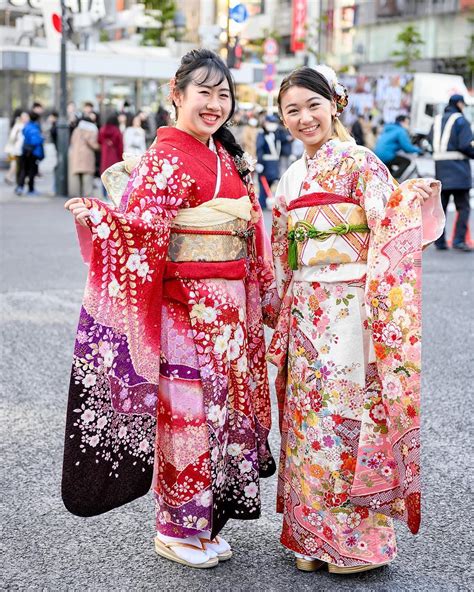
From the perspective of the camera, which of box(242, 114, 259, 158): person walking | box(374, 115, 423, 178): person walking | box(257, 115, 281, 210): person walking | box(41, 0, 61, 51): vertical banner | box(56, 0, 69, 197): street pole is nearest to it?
box(374, 115, 423, 178): person walking

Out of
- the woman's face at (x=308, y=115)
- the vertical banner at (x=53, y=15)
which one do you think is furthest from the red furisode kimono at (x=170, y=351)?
the vertical banner at (x=53, y=15)

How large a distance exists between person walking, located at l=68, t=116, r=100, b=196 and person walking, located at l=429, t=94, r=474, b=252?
697cm

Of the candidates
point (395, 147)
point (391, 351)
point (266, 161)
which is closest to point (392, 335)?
point (391, 351)

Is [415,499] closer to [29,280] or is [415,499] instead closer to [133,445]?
[133,445]

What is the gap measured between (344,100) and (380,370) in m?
0.95

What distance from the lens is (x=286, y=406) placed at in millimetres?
3131

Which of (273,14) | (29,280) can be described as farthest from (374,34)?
(29,280)

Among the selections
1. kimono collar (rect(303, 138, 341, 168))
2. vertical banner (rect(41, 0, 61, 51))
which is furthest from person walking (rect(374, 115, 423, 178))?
kimono collar (rect(303, 138, 341, 168))

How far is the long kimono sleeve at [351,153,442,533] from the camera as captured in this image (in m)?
2.79

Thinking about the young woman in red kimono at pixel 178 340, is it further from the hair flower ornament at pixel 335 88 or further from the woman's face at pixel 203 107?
the hair flower ornament at pixel 335 88

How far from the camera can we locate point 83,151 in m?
15.6

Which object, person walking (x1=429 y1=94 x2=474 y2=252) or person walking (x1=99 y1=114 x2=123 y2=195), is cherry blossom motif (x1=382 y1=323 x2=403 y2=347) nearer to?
person walking (x1=429 y1=94 x2=474 y2=252)

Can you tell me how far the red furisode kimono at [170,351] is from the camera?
2846 mm

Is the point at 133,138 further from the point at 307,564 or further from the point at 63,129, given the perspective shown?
the point at 307,564
